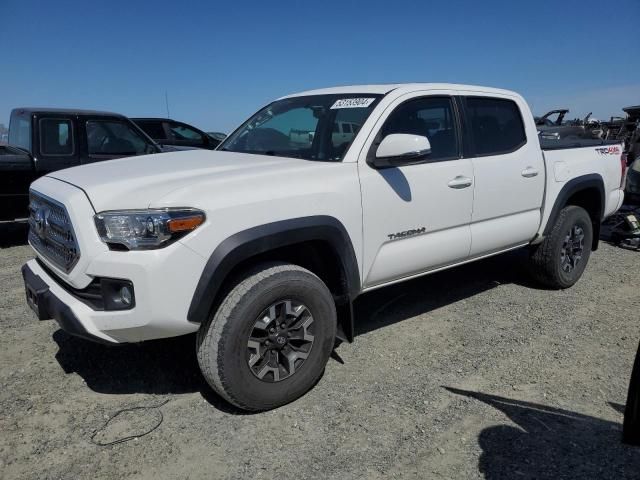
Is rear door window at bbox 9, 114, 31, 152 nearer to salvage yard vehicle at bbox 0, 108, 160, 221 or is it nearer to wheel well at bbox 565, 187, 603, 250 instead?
salvage yard vehicle at bbox 0, 108, 160, 221

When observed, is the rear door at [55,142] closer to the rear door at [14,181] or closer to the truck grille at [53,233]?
the rear door at [14,181]

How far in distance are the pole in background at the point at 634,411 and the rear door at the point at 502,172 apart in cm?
217

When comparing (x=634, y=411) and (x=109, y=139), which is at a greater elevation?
(x=109, y=139)

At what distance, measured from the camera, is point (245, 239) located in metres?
2.63

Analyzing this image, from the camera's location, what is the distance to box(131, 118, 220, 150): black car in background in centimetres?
1107

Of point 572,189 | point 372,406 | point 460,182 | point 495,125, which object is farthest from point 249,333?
point 572,189

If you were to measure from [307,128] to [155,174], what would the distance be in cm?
125

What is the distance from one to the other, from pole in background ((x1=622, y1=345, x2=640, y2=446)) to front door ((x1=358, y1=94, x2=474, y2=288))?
5.49 ft

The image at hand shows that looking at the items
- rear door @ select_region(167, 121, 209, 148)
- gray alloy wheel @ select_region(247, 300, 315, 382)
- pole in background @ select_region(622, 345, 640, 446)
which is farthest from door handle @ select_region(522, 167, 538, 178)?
rear door @ select_region(167, 121, 209, 148)

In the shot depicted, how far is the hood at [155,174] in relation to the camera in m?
2.57

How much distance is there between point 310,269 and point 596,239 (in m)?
3.61

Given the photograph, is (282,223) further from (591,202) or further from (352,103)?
(591,202)

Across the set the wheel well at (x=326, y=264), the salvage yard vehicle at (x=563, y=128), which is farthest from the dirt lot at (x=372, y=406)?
the salvage yard vehicle at (x=563, y=128)

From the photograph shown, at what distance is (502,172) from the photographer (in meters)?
4.07
